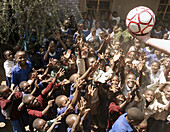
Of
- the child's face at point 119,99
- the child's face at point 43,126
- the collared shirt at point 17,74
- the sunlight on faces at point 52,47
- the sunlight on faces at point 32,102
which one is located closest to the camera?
the child's face at point 43,126

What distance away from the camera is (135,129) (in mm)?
1938

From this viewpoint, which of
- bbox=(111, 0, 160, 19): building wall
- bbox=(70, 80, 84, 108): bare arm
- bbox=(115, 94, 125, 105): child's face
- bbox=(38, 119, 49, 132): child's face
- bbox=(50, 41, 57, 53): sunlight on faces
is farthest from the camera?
bbox=(111, 0, 160, 19): building wall

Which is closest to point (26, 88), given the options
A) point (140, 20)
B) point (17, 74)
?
point (17, 74)

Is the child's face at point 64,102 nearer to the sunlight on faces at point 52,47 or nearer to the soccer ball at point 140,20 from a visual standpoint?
the soccer ball at point 140,20

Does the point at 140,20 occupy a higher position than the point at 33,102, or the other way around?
the point at 140,20

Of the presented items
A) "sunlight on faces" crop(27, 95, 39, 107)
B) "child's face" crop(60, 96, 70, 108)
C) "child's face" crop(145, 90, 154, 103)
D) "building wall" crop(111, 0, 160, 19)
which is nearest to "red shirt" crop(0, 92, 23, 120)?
"sunlight on faces" crop(27, 95, 39, 107)

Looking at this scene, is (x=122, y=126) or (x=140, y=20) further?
(x=140, y=20)

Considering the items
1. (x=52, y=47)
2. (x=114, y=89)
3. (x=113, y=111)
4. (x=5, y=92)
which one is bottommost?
(x=113, y=111)

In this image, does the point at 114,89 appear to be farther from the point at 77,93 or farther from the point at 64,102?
the point at 64,102

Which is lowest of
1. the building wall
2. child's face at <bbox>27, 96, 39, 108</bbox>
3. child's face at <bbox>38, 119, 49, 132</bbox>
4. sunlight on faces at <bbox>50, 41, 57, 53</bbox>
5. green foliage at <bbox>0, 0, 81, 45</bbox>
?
child's face at <bbox>38, 119, 49, 132</bbox>

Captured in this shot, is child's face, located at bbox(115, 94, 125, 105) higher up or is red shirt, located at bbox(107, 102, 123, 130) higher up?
child's face, located at bbox(115, 94, 125, 105)

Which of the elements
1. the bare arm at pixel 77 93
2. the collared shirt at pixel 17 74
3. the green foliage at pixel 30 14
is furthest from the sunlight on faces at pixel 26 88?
the green foliage at pixel 30 14

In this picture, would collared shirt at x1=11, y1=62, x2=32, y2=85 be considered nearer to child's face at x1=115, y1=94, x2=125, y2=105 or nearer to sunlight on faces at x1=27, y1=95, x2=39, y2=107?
sunlight on faces at x1=27, y1=95, x2=39, y2=107

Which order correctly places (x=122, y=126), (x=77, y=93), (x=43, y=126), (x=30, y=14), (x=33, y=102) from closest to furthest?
1. (x=122, y=126)
2. (x=43, y=126)
3. (x=77, y=93)
4. (x=33, y=102)
5. (x=30, y=14)
